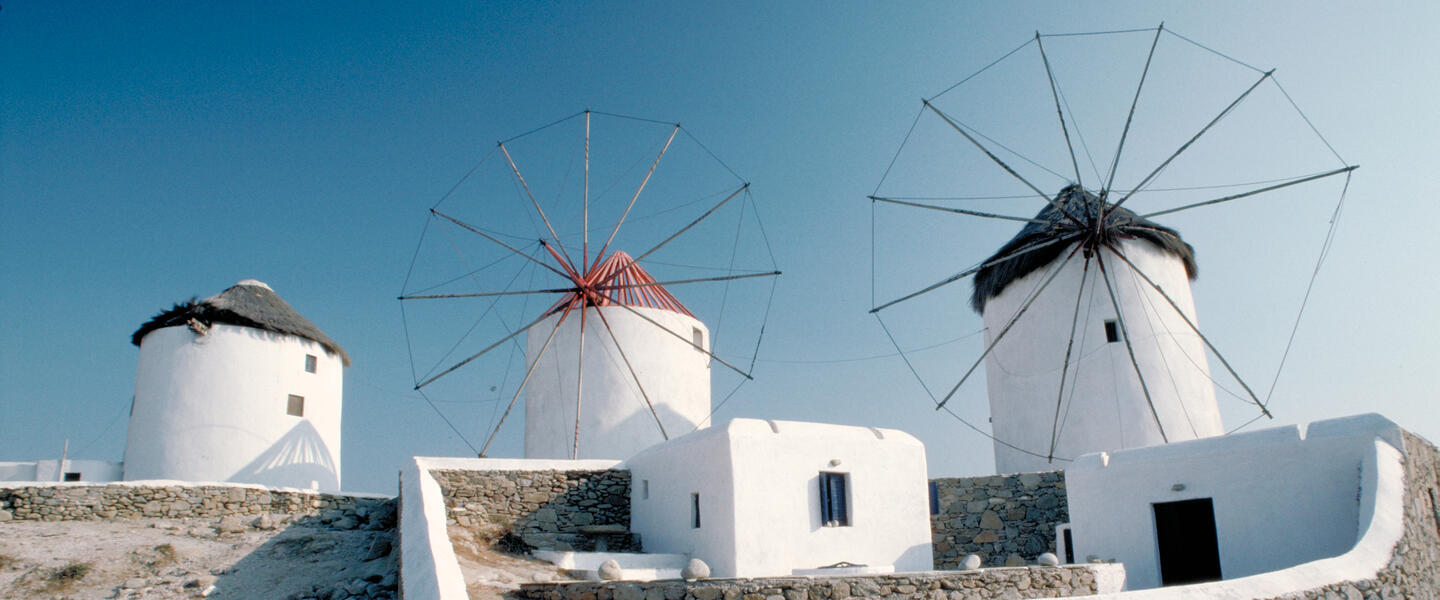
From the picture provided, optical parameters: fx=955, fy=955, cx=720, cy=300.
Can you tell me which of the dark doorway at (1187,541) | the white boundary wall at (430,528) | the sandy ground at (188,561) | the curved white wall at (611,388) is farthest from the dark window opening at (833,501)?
the curved white wall at (611,388)

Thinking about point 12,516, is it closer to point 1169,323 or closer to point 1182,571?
point 1182,571

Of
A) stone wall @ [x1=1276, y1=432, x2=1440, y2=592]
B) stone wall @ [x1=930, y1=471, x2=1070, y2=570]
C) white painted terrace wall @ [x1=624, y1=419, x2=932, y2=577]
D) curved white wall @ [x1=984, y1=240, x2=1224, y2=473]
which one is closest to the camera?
stone wall @ [x1=1276, y1=432, x2=1440, y2=592]

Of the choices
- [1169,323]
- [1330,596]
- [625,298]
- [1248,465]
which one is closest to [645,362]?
[625,298]

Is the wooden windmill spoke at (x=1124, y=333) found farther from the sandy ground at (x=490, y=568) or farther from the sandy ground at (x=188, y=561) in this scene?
the sandy ground at (x=188, y=561)

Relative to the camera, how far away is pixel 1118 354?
16391 mm

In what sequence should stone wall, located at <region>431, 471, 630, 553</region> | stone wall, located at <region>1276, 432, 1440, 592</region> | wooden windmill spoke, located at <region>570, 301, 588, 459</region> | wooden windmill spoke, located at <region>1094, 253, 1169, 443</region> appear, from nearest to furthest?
stone wall, located at <region>1276, 432, 1440, 592</region> → stone wall, located at <region>431, 471, 630, 553</region> → wooden windmill spoke, located at <region>1094, 253, 1169, 443</region> → wooden windmill spoke, located at <region>570, 301, 588, 459</region>

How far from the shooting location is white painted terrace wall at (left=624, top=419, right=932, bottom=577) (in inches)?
439

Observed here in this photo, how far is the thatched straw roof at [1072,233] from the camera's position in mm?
16500

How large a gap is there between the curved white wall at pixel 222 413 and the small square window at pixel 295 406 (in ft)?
0.28

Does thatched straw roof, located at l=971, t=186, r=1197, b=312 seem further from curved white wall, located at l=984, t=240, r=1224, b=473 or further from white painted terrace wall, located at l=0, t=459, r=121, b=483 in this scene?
white painted terrace wall, located at l=0, t=459, r=121, b=483

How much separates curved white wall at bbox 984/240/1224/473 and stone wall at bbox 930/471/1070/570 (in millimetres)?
2831

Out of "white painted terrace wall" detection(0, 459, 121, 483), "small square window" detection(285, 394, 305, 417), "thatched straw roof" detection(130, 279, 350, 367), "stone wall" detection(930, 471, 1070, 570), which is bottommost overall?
"stone wall" detection(930, 471, 1070, 570)

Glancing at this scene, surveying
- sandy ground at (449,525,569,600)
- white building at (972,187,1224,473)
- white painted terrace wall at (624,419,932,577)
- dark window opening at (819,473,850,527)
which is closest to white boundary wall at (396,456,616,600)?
sandy ground at (449,525,569,600)

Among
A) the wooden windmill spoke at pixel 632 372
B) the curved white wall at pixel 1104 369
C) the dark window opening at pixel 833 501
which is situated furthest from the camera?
the wooden windmill spoke at pixel 632 372
